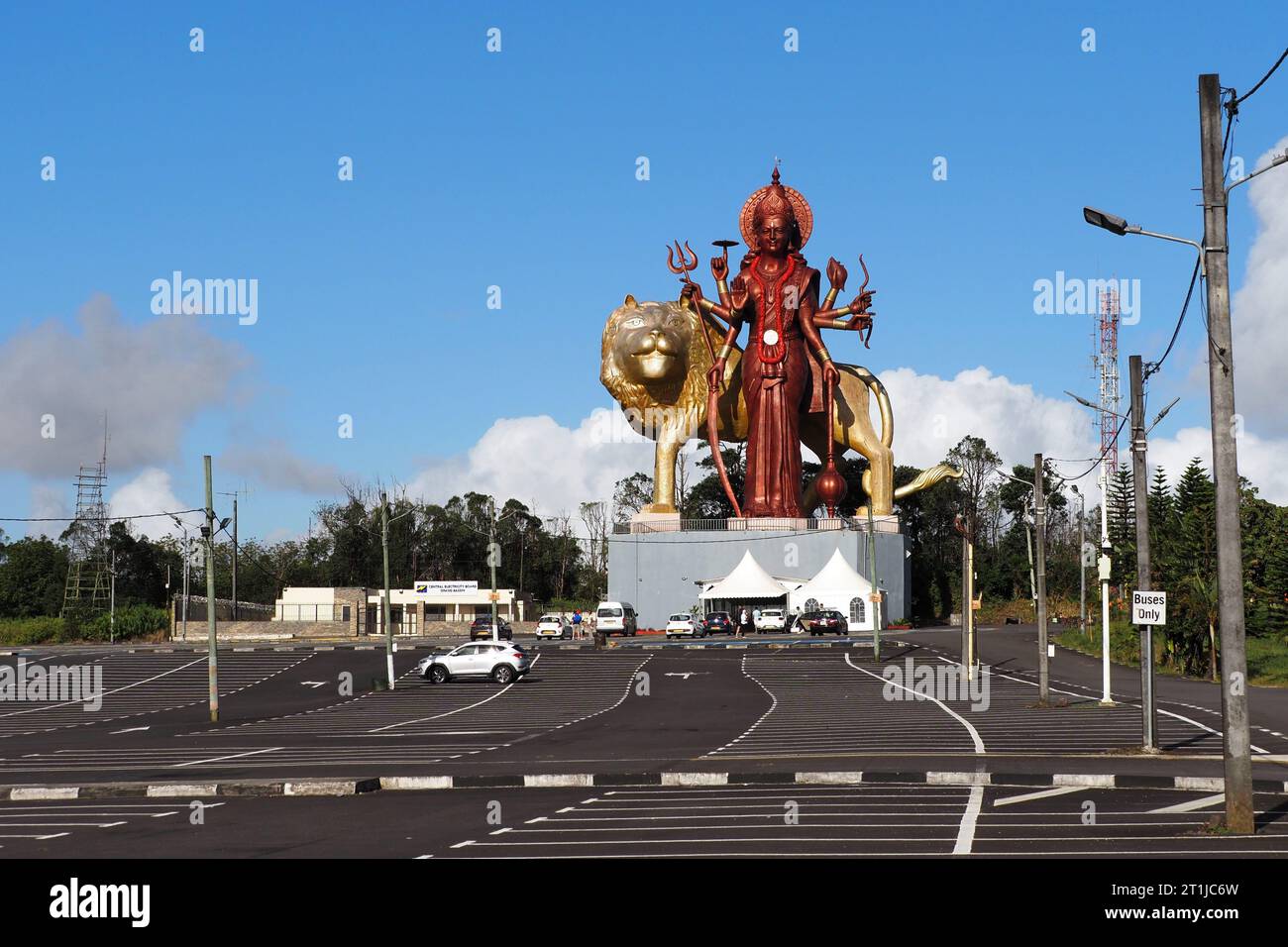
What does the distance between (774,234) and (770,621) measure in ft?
77.8

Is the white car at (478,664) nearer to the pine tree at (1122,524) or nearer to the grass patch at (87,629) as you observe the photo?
the pine tree at (1122,524)

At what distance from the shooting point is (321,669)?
5584 centimetres

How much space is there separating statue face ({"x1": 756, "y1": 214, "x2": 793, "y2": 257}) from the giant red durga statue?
0.19ft

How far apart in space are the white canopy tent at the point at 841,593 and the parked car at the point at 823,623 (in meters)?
2.58

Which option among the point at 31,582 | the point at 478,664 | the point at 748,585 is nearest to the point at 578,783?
the point at 478,664

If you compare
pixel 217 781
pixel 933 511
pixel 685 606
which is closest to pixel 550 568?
pixel 933 511

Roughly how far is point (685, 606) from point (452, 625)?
23457 mm

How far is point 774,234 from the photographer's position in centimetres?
8756

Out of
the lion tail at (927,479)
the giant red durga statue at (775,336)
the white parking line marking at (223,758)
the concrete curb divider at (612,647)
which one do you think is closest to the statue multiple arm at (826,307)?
Answer: the giant red durga statue at (775,336)

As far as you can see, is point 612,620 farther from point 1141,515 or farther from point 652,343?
point 1141,515

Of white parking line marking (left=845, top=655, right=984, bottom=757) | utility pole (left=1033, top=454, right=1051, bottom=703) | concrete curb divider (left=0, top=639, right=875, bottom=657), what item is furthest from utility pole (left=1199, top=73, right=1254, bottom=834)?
concrete curb divider (left=0, top=639, right=875, bottom=657)

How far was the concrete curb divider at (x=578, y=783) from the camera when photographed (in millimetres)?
20500

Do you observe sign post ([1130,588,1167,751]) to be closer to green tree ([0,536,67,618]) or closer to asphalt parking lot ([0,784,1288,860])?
asphalt parking lot ([0,784,1288,860])
